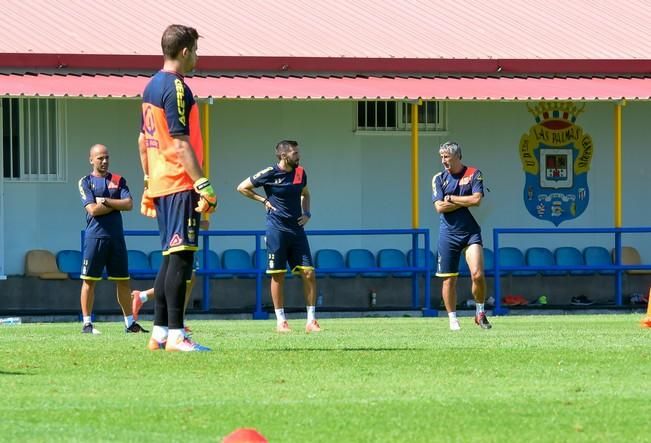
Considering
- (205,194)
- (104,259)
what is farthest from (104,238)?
(205,194)

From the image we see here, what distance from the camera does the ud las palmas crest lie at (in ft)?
81.8

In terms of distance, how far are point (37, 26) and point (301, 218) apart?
27.3 ft

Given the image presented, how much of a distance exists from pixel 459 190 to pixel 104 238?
3.48m

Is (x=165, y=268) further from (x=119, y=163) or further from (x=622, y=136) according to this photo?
(x=622, y=136)

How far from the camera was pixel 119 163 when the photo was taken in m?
23.2

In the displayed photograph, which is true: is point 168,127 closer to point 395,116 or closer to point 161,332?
point 161,332

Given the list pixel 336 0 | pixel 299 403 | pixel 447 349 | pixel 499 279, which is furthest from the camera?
pixel 336 0

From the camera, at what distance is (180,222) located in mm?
10789

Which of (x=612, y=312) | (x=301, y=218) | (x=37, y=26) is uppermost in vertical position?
(x=37, y=26)

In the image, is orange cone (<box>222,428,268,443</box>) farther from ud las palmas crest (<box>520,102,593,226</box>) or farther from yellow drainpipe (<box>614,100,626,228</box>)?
ud las palmas crest (<box>520,102,593,226</box>)

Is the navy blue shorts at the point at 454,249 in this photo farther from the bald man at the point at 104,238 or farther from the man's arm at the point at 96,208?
the man's arm at the point at 96,208

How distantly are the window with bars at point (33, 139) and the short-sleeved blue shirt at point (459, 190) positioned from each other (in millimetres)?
8485

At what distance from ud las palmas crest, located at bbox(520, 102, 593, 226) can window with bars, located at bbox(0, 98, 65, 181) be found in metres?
→ 7.07

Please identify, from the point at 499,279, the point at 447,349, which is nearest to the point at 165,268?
the point at 447,349
